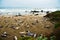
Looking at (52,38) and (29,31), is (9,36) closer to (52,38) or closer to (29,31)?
(29,31)

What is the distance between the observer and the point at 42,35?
28.2 feet

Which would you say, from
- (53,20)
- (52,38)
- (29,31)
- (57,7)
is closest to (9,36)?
(29,31)

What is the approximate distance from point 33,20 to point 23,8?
7.64 m

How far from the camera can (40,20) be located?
10.6 m

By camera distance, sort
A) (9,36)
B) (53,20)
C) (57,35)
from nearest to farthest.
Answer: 1. (57,35)
2. (9,36)
3. (53,20)

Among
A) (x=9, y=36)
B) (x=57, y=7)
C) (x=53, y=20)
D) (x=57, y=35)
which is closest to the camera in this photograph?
(x=57, y=35)

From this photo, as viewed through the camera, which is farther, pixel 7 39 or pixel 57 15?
pixel 57 15

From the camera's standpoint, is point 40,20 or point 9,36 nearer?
point 9,36

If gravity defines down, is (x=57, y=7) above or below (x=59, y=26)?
below

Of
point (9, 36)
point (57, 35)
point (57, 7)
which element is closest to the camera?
point (57, 35)

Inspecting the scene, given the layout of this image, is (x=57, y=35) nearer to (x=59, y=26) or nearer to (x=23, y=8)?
(x=59, y=26)

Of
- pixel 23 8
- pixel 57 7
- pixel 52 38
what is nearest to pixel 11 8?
pixel 23 8

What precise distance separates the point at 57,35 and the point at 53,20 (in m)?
2.09

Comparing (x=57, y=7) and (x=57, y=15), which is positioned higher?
(x=57, y=15)
